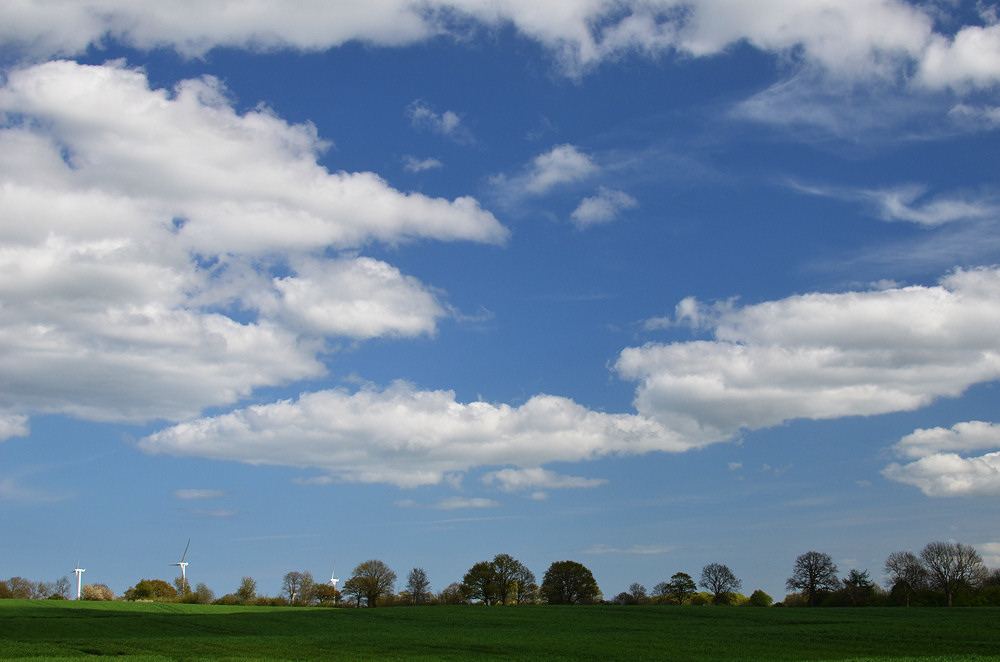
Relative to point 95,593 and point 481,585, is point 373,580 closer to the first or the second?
point 481,585

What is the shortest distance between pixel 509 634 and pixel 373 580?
93.5 meters

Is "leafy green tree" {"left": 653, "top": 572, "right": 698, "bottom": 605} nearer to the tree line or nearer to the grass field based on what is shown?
the tree line

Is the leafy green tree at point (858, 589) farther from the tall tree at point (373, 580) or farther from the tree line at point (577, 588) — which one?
the tall tree at point (373, 580)

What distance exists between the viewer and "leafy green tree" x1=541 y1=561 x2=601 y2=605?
156 metres

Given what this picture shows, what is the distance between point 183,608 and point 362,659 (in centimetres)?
7234

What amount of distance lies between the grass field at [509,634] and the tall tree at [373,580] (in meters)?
53.5

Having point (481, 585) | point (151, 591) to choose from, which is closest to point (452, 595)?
point (481, 585)

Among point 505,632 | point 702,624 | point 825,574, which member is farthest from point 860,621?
point 825,574

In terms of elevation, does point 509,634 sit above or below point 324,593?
above

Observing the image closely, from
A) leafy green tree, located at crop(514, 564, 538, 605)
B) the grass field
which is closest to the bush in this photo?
the grass field

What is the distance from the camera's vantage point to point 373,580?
506ft

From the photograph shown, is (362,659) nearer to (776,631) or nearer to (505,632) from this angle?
(505,632)

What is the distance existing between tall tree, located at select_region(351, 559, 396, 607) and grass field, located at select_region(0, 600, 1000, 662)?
53533mm

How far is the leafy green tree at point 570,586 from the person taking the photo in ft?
510
